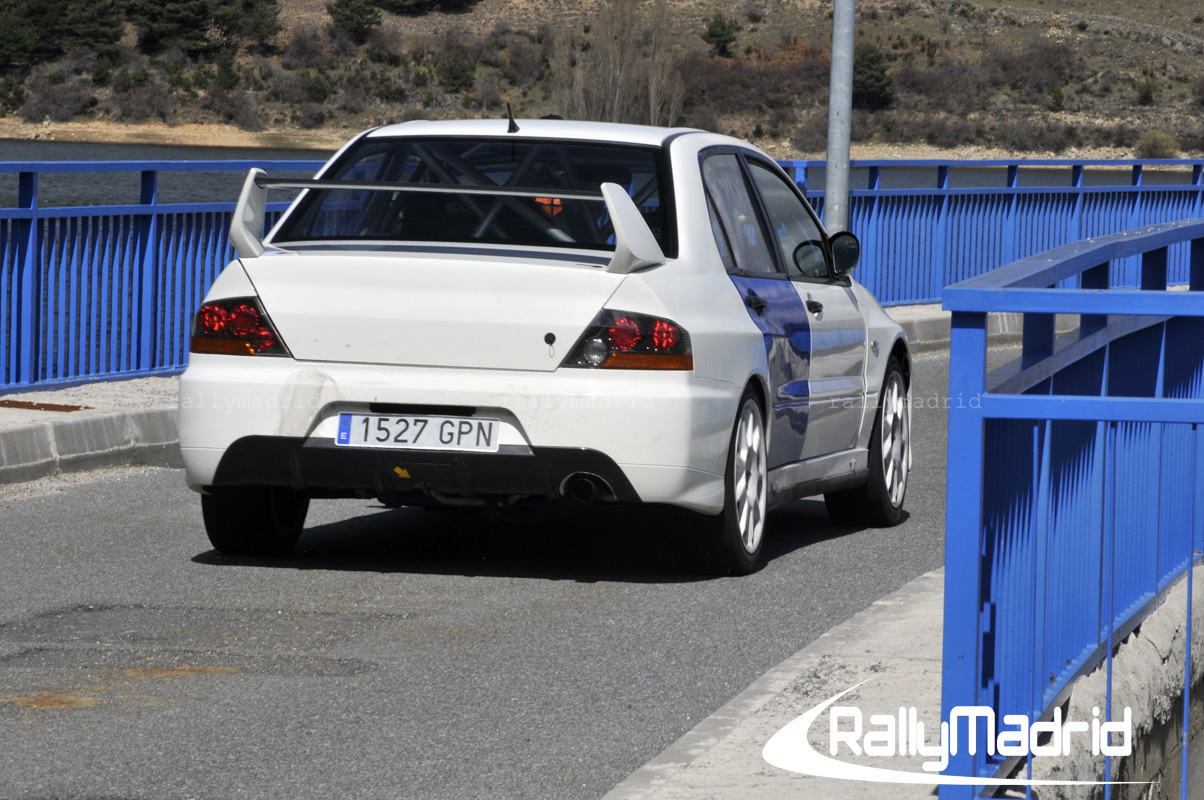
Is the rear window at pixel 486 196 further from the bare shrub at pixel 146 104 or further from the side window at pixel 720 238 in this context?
the bare shrub at pixel 146 104

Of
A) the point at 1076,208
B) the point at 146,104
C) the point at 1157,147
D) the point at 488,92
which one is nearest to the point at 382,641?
the point at 1076,208

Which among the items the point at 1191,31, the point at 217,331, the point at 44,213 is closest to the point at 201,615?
the point at 217,331

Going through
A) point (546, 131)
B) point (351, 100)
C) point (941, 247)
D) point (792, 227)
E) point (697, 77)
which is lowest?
point (941, 247)

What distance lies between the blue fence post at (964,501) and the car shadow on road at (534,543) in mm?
3287

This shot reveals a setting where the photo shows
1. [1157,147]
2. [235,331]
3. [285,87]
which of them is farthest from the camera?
[285,87]

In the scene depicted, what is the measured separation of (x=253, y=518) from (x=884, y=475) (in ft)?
9.26

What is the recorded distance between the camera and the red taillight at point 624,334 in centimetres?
655

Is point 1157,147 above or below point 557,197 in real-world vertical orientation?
above

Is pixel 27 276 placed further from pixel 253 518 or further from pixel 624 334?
pixel 624 334

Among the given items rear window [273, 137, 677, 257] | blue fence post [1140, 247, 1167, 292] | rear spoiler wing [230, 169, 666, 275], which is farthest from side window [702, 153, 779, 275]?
blue fence post [1140, 247, 1167, 292]

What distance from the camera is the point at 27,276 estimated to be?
35.5 ft

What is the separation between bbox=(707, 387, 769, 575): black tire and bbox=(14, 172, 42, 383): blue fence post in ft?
16.6

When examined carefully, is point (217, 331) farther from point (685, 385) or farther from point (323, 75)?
point (323, 75)

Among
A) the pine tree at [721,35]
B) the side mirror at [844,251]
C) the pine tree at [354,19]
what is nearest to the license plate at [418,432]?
the side mirror at [844,251]
